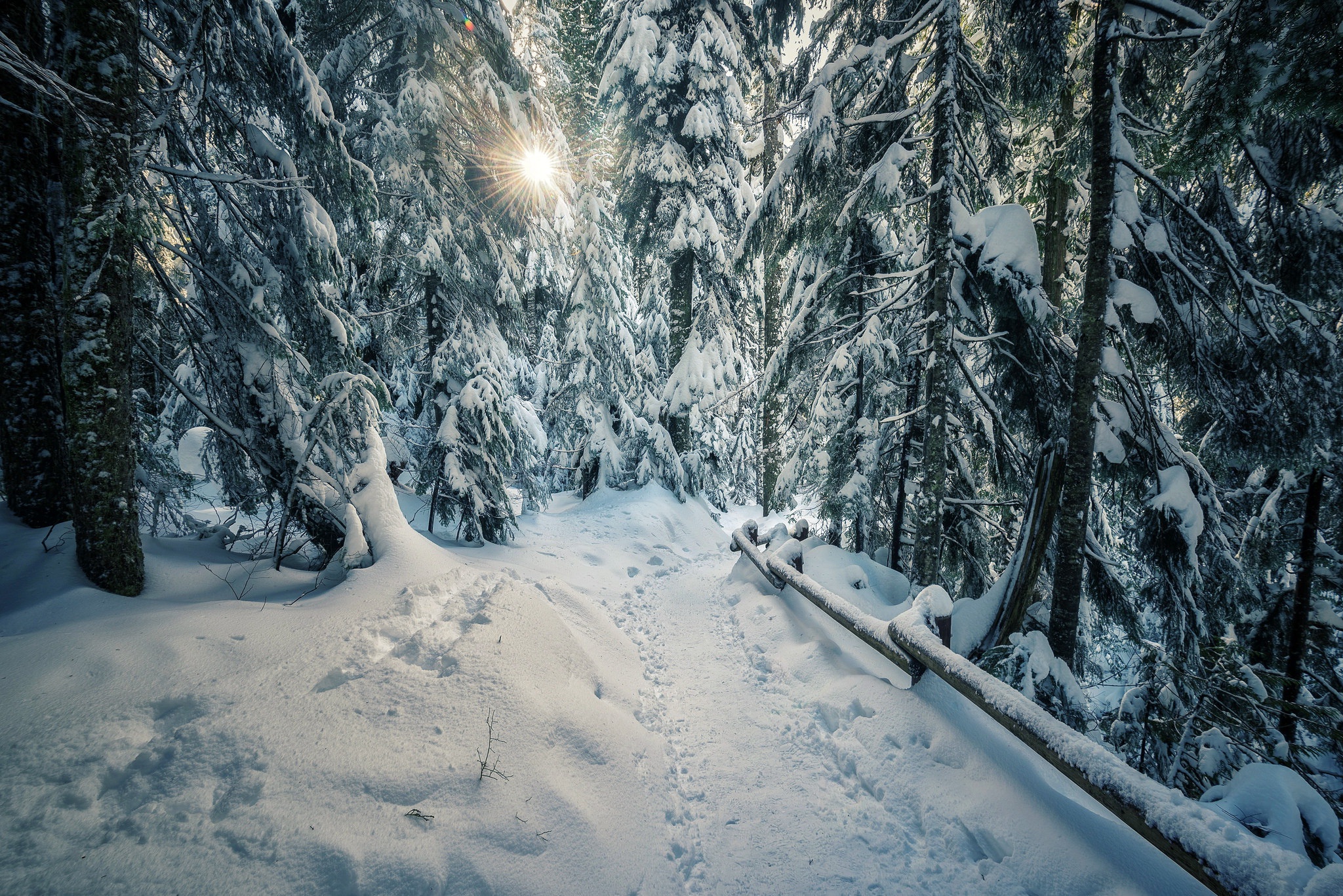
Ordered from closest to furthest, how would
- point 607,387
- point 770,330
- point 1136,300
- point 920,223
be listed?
point 1136,300 → point 920,223 → point 607,387 → point 770,330

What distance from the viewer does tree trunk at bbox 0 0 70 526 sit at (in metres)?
4.09

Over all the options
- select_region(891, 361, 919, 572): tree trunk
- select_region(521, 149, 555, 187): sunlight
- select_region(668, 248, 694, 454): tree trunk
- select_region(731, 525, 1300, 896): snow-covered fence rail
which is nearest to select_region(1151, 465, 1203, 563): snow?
select_region(731, 525, 1300, 896): snow-covered fence rail

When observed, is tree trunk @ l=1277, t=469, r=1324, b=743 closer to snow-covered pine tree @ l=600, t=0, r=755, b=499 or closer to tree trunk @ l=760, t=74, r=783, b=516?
tree trunk @ l=760, t=74, r=783, b=516

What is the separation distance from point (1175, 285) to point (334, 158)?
8828 millimetres

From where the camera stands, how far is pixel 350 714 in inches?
122

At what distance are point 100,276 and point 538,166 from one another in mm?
5772

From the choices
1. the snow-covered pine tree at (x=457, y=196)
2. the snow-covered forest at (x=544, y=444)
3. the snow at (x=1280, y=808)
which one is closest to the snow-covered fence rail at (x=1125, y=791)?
the snow-covered forest at (x=544, y=444)

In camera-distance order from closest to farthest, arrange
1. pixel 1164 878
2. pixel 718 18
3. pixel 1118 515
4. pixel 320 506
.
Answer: pixel 1164 878 < pixel 320 506 < pixel 1118 515 < pixel 718 18

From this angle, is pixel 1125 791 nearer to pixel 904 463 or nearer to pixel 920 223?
pixel 904 463

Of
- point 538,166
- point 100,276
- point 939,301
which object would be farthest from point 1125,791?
point 538,166

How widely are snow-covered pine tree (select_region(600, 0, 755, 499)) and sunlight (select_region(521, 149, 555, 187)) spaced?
4009 millimetres

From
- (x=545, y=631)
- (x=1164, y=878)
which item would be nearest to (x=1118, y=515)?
(x=1164, y=878)

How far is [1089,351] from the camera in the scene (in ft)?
15.4

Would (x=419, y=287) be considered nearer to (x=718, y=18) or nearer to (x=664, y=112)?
(x=664, y=112)
